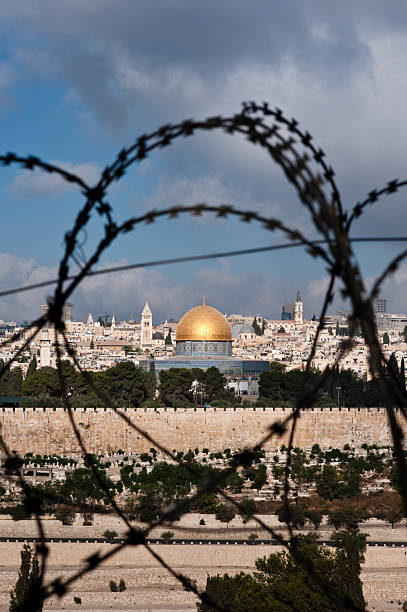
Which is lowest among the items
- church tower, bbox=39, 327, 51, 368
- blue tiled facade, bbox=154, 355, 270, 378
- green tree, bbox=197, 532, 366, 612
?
green tree, bbox=197, 532, 366, 612

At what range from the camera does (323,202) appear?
3488 mm

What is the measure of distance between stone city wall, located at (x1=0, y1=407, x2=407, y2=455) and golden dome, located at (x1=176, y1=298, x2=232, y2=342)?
22880 mm

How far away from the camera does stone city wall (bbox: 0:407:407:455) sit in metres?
27.3

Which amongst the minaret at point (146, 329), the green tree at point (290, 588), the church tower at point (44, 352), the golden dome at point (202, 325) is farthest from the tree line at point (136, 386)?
the minaret at point (146, 329)

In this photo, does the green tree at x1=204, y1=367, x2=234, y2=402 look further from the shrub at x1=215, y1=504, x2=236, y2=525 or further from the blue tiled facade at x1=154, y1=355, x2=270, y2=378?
the shrub at x1=215, y1=504, x2=236, y2=525

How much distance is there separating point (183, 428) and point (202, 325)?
23107mm

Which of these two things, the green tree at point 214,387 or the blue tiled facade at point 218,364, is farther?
the blue tiled facade at point 218,364

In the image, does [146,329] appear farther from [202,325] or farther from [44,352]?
[202,325]

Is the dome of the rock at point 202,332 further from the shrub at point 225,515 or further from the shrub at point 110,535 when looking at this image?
the shrub at point 110,535

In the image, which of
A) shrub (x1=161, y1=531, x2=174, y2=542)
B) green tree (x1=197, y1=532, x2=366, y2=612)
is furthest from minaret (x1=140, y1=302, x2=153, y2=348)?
green tree (x1=197, y1=532, x2=366, y2=612)

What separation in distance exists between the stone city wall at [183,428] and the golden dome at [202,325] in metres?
22.9

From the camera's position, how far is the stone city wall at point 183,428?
2730cm

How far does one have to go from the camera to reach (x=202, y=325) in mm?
50438

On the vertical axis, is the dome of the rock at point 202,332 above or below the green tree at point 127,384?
above
